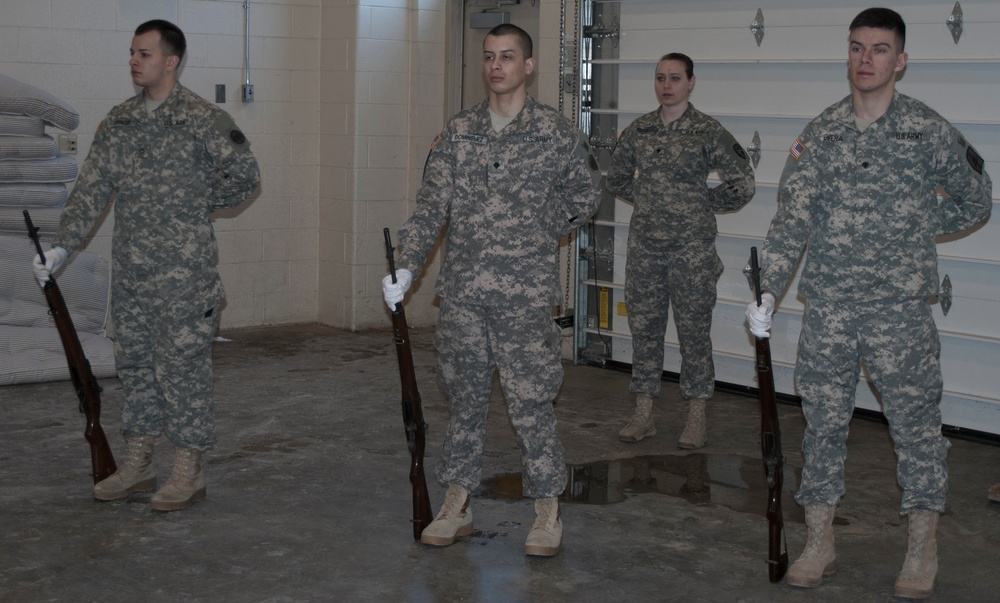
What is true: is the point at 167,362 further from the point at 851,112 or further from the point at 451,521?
the point at 851,112

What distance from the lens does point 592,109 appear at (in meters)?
7.09

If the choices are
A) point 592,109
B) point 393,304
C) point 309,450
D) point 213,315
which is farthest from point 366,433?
point 592,109

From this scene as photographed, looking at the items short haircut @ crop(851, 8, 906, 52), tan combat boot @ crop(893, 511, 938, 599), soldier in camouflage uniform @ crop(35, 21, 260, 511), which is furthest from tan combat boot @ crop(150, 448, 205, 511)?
short haircut @ crop(851, 8, 906, 52)

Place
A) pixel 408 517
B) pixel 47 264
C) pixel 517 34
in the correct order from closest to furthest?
pixel 517 34 → pixel 47 264 → pixel 408 517

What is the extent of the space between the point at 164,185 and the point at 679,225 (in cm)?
235

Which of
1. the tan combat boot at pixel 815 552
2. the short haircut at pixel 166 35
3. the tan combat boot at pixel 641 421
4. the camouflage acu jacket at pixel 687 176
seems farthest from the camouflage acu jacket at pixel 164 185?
the tan combat boot at pixel 815 552

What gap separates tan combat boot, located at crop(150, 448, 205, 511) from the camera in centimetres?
431

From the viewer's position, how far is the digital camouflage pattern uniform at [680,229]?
5.30m

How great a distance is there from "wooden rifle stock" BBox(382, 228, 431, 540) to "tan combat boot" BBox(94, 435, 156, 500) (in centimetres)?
116

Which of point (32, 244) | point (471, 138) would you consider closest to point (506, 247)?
point (471, 138)

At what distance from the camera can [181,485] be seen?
4.36m

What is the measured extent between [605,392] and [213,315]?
2815mm

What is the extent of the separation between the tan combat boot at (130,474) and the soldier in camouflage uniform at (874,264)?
2.41 meters

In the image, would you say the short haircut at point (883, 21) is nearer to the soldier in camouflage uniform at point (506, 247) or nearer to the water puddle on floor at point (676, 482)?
the soldier in camouflage uniform at point (506, 247)
